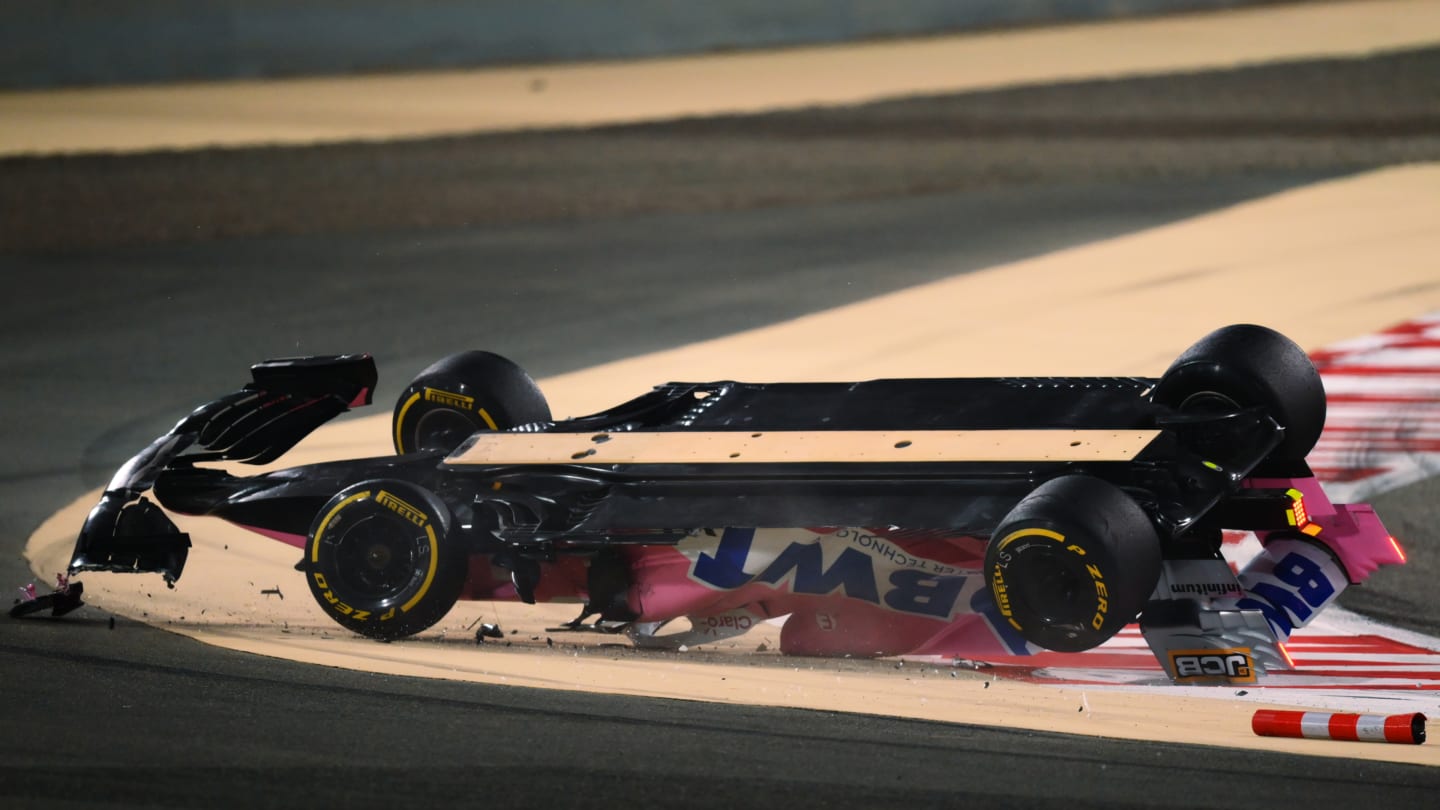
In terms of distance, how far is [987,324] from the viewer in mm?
13273

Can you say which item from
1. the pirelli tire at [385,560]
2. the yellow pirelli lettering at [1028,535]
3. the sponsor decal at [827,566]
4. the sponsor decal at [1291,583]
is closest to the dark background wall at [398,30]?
the pirelli tire at [385,560]

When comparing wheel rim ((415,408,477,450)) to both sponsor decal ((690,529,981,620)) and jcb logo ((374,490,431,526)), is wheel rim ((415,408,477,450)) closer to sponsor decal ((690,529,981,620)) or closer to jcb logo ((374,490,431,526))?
jcb logo ((374,490,431,526))

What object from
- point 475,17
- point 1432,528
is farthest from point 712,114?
point 1432,528

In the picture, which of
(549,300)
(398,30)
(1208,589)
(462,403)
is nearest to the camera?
(1208,589)

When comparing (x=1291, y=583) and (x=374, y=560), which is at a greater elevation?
(x=374, y=560)

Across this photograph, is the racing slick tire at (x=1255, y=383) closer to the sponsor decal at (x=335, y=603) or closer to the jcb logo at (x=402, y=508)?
the jcb logo at (x=402, y=508)

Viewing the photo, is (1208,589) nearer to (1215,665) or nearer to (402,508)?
(1215,665)

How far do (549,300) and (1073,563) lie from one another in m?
8.92

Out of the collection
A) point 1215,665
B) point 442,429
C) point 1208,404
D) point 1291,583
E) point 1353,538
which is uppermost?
point 442,429

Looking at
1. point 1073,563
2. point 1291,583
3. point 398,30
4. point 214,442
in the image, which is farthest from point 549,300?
point 398,30

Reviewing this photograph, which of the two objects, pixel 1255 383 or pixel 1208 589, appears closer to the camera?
pixel 1208 589

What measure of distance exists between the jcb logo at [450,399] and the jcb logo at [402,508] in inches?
41.0

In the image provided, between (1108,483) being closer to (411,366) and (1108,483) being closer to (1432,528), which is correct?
(1432,528)

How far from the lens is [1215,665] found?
6438mm
